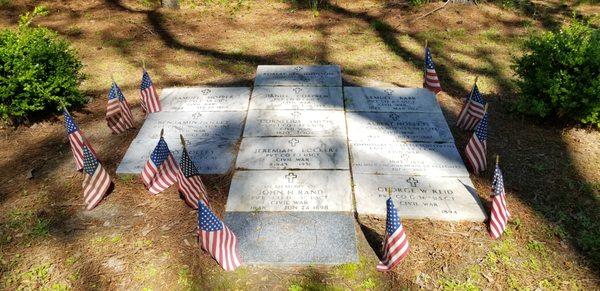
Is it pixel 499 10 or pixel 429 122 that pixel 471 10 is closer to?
pixel 499 10

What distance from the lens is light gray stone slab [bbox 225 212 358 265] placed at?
19.2 ft

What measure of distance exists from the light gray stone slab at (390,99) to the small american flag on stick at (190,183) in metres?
4.09

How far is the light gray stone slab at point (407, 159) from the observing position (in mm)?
7363

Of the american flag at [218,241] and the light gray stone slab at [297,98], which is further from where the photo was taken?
the light gray stone slab at [297,98]

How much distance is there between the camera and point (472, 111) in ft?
27.5

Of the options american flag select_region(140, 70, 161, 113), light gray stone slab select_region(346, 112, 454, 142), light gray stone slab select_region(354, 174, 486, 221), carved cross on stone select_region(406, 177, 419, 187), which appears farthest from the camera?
american flag select_region(140, 70, 161, 113)

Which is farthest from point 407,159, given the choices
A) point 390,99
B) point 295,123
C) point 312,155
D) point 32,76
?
point 32,76

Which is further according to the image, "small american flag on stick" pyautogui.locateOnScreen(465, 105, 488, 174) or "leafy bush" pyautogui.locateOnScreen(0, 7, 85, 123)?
"leafy bush" pyautogui.locateOnScreen(0, 7, 85, 123)

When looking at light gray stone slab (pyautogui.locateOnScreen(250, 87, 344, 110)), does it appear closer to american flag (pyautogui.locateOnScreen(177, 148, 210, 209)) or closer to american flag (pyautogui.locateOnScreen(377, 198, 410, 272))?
american flag (pyautogui.locateOnScreen(177, 148, 210, 209))

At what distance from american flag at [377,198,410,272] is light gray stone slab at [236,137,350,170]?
218 centimetres

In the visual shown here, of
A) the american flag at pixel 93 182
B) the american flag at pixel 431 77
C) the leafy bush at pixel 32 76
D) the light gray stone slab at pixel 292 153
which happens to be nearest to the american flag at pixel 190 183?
the light gray stone slab at pixel 292 153

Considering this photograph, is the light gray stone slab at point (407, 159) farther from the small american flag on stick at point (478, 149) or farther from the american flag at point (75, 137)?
the american flag at point (75, 137)

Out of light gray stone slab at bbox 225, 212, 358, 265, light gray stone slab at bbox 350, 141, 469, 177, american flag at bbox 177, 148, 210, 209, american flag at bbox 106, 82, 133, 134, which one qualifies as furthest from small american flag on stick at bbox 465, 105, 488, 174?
american flag at bbox 106, 82, 133, 134

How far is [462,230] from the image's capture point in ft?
20.7
